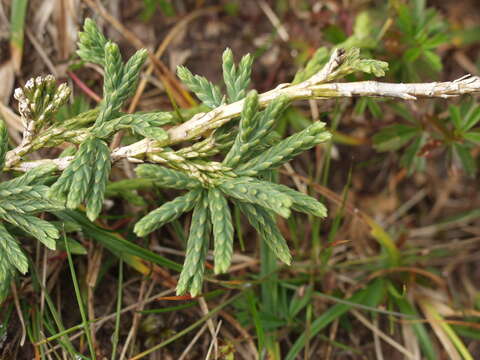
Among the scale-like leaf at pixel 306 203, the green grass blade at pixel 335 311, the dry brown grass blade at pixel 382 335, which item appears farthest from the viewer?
the dry brown grass blade at pixel 382 335

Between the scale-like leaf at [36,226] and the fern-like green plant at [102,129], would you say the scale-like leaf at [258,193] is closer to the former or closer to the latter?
the fern-like green plant at [102,129]

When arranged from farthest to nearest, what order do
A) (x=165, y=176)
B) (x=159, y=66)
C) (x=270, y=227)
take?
(x=159, y=66) → (x=270, y=227) → (x=165, y=176)

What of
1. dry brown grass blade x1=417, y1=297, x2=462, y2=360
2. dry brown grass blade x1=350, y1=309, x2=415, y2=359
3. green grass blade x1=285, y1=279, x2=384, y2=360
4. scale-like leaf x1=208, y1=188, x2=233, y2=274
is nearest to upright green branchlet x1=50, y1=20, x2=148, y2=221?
scale-like leaf x1=208, y1=188, x2=233, y2=274

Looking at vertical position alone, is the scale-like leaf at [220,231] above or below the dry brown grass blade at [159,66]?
below

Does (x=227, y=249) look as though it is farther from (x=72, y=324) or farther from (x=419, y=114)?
(x=419, y=114)

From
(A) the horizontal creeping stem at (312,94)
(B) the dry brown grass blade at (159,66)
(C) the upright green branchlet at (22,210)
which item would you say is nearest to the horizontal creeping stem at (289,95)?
(A) the horizontal creeping stem at (312,94)

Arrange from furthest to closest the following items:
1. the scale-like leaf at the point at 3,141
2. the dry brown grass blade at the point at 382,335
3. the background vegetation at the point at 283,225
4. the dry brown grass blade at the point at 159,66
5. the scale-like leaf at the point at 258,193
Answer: the dry brown grass blade at the point at 159,66 → the dry brown grass blade at the point at 382,335 → the background vegetation at the point at 283,225 → the scale-like leaf at the point at 3,141 → the scale-like leaf at the point at 258,193

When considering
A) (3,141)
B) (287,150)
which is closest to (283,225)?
(287,150)

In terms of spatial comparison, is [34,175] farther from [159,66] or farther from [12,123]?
[159,66]
